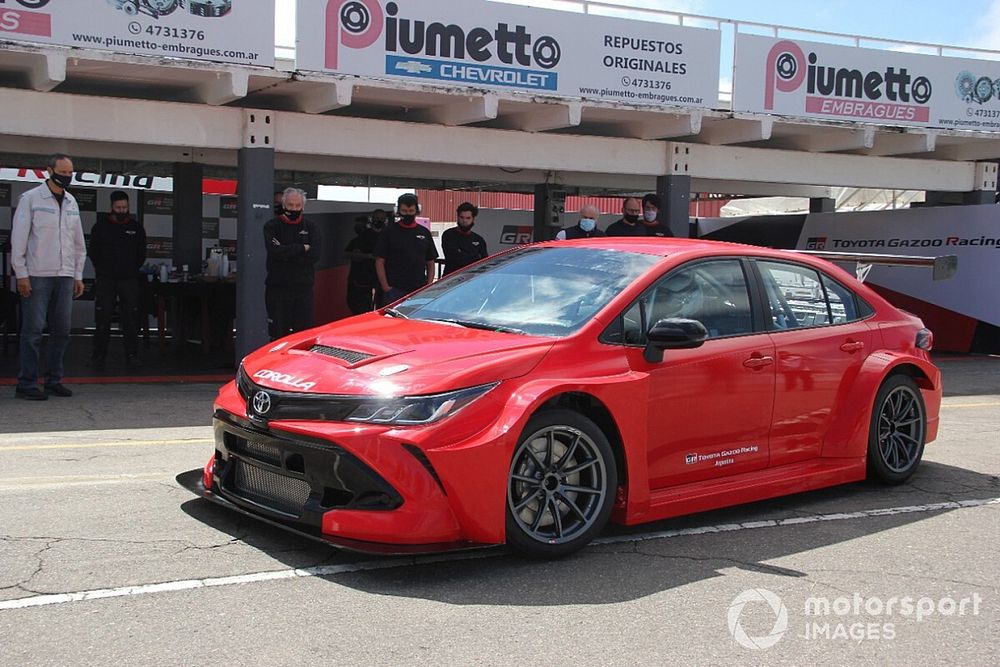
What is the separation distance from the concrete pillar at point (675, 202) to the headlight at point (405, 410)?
980cm

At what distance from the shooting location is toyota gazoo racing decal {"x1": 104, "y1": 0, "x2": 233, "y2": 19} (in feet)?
32.1

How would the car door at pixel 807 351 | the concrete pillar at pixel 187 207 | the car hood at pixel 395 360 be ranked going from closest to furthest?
the car hood at pixel 395 360 → the car door at pixel 807 351 → the concrete pillar at pixel 187 207

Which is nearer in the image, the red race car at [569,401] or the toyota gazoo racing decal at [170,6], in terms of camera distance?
the red race car at [569,401]

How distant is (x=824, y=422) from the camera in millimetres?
5977

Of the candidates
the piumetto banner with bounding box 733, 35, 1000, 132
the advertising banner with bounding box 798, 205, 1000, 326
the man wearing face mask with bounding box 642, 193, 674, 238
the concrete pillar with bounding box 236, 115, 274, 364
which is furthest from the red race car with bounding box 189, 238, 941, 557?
the advertising banner with bounding box 798, 205, 1000, 326

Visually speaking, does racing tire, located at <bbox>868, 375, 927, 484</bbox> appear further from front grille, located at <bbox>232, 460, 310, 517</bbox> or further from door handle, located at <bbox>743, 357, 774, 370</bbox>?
front grille, located at <bbox>232, 460, 310, 517</bbox>

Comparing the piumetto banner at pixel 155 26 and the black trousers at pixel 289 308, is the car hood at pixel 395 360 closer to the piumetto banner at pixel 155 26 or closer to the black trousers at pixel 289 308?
the black trousers at pixel 289 308

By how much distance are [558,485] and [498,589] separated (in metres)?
0.60

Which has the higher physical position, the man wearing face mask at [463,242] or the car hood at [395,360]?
the man wearing face mask at [463,242]

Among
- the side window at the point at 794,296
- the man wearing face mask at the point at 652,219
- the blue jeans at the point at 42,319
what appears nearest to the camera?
the side window at the point at 794,296

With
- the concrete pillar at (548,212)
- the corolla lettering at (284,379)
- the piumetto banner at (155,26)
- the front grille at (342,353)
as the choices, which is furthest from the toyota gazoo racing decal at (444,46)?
the concrete pillar at (548,212)

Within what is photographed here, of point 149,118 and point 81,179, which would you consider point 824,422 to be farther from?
point 81,179

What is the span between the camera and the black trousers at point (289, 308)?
10.3 meters

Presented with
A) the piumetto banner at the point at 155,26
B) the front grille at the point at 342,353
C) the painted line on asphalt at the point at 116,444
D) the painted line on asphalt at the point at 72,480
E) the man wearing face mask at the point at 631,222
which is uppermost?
the piumetto banner at the point at 155,26
